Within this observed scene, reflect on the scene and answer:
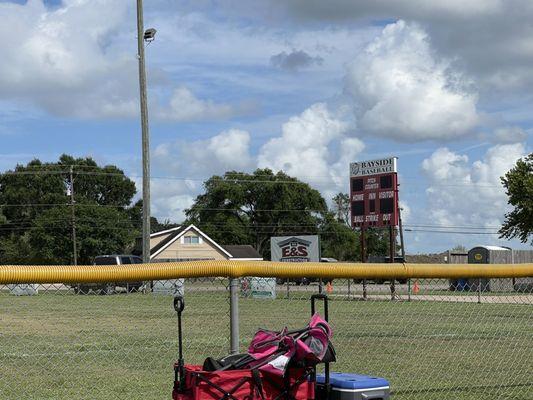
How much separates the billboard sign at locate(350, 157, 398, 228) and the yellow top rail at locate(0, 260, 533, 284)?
28.4 meters

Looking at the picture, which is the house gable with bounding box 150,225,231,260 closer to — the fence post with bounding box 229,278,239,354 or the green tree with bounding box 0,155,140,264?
the green tree with bounding box 0,155,140,264

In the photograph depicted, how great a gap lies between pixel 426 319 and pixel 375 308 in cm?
281

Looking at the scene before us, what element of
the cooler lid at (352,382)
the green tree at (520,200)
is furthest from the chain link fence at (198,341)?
the green tree at (520,200)

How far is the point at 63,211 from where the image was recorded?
8081cm

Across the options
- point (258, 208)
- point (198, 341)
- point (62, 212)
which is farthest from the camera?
point (258, 208)

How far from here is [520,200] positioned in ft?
182

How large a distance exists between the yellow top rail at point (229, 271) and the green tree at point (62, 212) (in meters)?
72.6

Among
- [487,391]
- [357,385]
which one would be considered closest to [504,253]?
[487,391]

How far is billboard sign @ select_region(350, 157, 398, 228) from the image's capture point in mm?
35969

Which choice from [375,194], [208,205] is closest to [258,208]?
[208,205]

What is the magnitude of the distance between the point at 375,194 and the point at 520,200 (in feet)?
74.7

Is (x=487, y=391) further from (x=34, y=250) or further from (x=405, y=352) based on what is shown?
(x=34, y=250)

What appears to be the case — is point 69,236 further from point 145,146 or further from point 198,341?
point 198,341

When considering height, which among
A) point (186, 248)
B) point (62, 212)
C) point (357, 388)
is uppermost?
point (62, 212)
